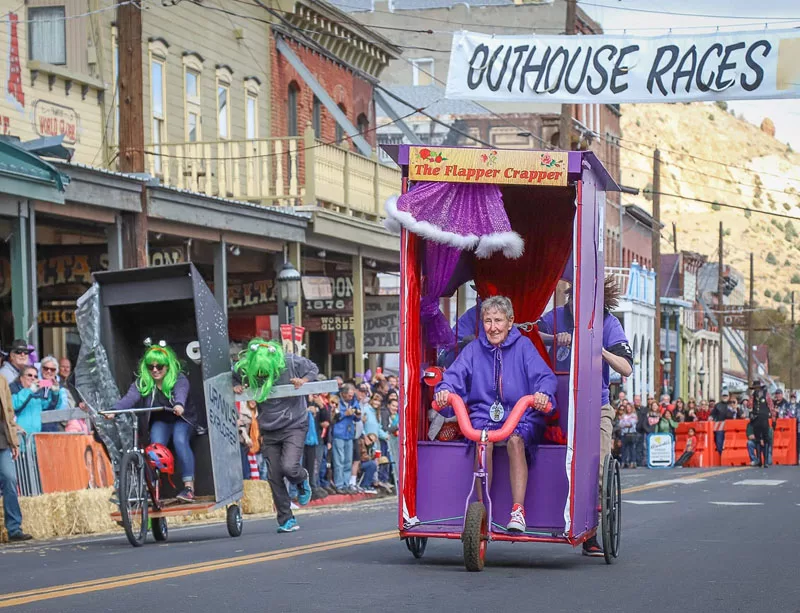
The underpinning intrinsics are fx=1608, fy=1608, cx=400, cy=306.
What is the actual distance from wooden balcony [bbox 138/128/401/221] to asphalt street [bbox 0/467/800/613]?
1202cm

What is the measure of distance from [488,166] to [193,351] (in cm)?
556

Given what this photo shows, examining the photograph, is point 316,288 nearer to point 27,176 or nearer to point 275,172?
point 275,172

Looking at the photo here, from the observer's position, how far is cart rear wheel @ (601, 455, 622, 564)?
36.4ft

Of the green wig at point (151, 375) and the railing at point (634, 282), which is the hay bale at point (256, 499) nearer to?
the green wig at point (151, 375)

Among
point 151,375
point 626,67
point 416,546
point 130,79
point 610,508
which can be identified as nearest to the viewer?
point 610,508

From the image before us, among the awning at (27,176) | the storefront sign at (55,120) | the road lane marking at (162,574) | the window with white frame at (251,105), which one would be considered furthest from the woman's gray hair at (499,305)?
the window with white frame at (251,105)

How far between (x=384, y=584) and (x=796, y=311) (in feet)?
474

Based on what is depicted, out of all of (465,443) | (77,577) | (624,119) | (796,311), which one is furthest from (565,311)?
(624,119)

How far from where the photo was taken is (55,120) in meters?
25.0

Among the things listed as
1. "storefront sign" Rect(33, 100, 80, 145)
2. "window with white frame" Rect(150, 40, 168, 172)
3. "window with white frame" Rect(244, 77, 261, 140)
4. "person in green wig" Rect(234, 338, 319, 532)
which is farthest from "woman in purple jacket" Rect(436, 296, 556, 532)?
"window with white frame" Rect(244, 77, 261, 140)

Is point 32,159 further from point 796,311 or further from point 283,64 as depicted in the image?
point 796,311

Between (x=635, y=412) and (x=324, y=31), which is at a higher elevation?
(x=324, y=31)

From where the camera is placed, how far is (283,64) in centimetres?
3475

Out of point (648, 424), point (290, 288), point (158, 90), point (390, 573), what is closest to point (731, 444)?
point (648, 424)
